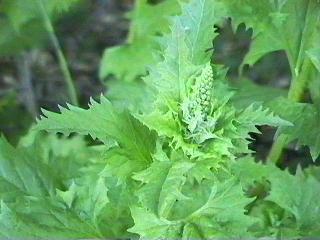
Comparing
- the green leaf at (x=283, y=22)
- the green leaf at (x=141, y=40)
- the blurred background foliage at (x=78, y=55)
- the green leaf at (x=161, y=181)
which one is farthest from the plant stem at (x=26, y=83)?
the green leaf at (x=161, y=181)

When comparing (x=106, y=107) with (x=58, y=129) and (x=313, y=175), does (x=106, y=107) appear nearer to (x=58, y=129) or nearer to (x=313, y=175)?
(x=58, y=129)

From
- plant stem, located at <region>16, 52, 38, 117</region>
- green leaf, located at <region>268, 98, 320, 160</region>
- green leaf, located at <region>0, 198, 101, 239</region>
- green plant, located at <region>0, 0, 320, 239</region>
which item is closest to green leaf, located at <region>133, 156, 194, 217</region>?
green plant, located at <region>0, 0, 320, 239</region>

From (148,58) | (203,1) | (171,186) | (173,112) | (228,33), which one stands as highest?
(228,33)

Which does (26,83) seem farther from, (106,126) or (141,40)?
(106,126)

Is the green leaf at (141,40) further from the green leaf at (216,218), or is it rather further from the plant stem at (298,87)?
the green leaf at (216,218)

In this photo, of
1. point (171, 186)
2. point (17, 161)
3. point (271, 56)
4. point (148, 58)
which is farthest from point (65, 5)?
point (171, 186)

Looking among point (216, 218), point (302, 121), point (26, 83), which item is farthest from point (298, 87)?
point (26, 83)

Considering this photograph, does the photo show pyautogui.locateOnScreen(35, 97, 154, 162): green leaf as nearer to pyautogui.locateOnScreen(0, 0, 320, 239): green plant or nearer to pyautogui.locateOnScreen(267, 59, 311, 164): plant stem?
pyautogui.locateOnScreen(0, 0, 320, 239): green plant
